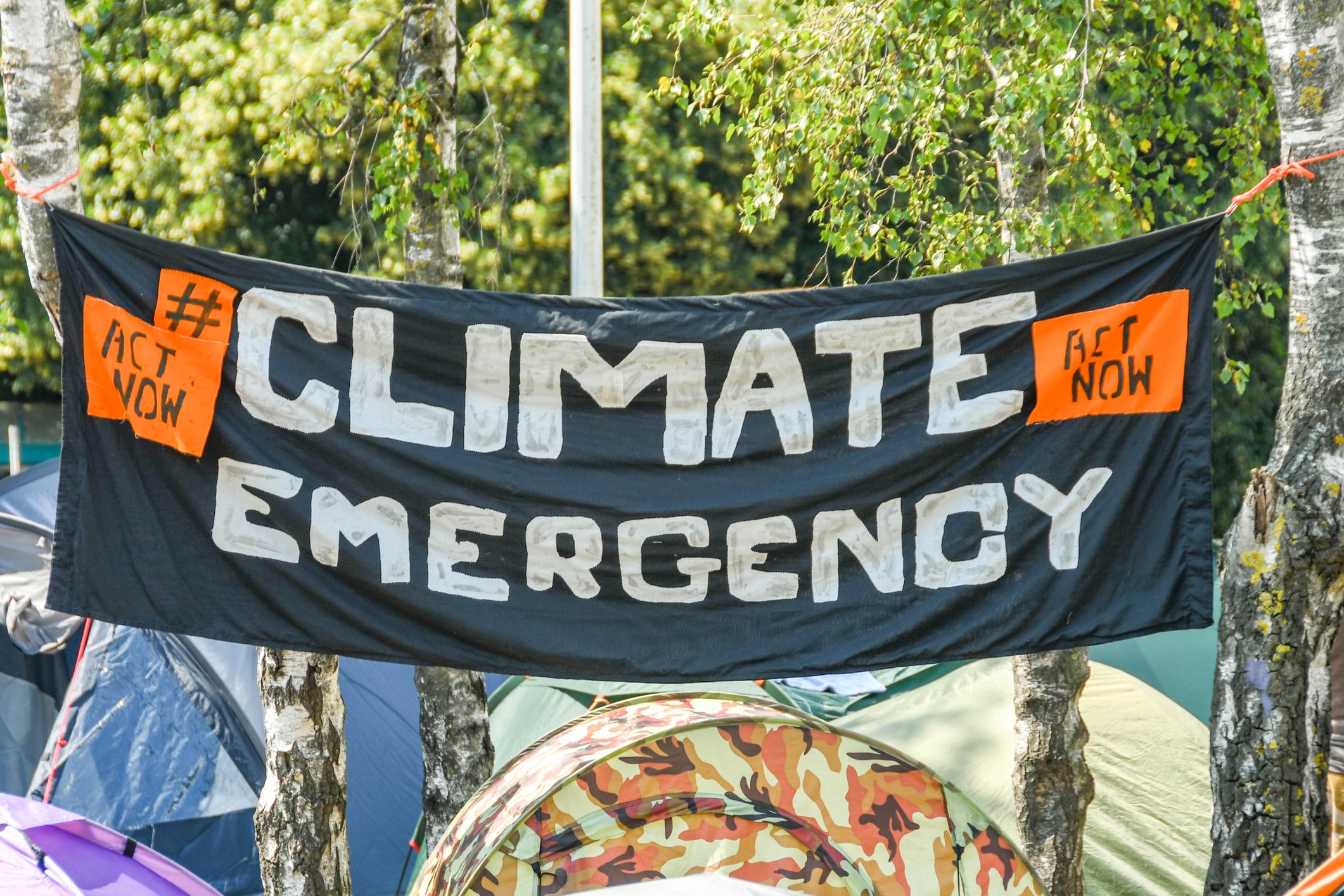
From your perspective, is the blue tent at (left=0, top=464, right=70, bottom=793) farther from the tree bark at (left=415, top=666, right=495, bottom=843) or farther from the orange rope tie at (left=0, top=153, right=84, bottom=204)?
the orange rope tie at (left=0, top=153, right=84, bottom=204)

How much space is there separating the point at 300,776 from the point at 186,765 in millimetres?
1801

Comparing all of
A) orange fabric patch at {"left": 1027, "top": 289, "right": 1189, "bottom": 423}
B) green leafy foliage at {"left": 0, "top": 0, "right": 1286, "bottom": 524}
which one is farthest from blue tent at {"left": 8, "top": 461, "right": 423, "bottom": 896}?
orange fabric patch at {"left": 1027, "top": 289, "right": 1189, "bottom": 423}

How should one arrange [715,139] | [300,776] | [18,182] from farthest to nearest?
[715,139] < [300,776] < [18,182]

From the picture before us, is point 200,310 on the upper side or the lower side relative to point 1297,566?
upper

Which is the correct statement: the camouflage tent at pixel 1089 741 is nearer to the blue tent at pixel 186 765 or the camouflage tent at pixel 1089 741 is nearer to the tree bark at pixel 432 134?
the blue tent at pixel 186 765

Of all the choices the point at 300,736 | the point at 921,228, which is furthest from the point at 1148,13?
the point at 300,736

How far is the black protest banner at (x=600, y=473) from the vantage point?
348 cm

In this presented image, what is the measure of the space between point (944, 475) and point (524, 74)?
7.95 meters

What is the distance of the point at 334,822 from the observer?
4352 millimetres

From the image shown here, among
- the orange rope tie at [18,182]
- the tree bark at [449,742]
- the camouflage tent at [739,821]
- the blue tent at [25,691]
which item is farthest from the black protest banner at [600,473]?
the blue tent at [25,691]

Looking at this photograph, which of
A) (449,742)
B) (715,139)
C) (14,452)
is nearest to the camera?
(449,742)

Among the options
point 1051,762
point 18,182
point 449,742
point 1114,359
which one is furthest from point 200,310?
point 1051,762

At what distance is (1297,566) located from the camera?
3.25m

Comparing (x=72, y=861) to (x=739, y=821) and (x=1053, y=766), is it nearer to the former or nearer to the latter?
(x=739, y=821)
